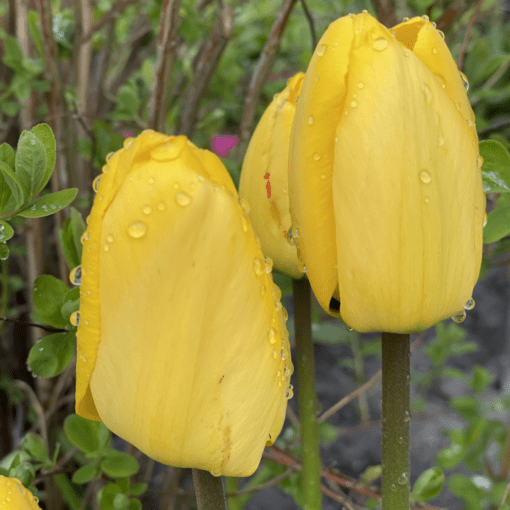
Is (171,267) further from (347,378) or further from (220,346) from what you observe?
(347,378)

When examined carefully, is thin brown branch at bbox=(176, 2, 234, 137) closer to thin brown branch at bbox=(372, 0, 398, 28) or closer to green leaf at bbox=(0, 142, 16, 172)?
thin brown branch at bbox=(372, 0, 398, 28)

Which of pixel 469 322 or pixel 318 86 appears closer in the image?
pixel 318 86

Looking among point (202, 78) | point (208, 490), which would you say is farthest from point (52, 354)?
point (202, 78)

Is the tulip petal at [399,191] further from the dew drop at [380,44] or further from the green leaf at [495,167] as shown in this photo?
the green leaf at [495,167]

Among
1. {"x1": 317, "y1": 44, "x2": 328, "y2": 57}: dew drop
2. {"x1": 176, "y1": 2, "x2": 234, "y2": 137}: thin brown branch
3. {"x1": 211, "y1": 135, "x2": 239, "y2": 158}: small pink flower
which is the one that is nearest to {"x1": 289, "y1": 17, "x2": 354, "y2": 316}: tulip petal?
{"x1": 317, "y1": 44, "x2": 328, "y2": 57}: dew drop

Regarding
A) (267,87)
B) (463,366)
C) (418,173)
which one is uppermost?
(418,173)

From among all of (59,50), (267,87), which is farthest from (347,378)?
(59,50)

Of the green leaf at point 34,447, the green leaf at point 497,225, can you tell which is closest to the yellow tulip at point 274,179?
the green leaf at point 497,225

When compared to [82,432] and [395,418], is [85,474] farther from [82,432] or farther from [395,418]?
[395,418]
